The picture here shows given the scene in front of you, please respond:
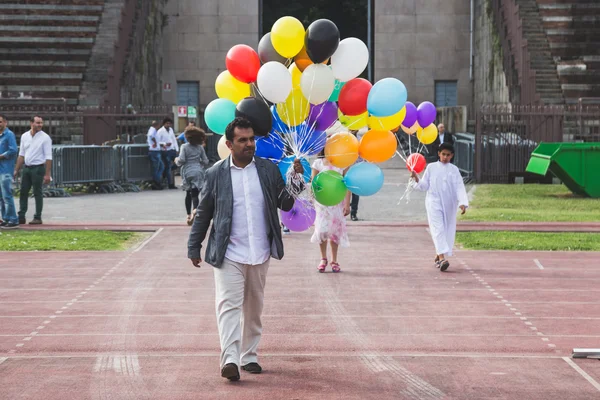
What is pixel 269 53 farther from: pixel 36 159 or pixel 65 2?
pixel 65 2

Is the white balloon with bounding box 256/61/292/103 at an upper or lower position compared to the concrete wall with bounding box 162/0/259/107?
lower

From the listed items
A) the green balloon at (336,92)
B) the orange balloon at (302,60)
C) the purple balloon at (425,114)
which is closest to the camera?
the orange balloon at (302,60)

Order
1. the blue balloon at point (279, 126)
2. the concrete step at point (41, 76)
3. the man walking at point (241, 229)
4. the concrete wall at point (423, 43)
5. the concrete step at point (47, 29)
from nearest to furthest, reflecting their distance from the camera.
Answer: the man walking at point (241, 229) < the blue balloon at point (279, 126) < the concrete step at point (41, 76) < the concrete step at point (47, 29) < the concrete wall at point (423, 43)

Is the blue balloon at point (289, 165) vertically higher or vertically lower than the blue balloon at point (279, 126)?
lower

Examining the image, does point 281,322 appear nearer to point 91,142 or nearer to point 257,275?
point 257,275

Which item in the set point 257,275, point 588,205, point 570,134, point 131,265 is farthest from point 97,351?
point 570,134

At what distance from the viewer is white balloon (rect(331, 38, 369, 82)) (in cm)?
938

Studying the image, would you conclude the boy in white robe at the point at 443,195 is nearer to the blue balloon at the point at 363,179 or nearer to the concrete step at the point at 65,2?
the blue balloon at the point at 363,179

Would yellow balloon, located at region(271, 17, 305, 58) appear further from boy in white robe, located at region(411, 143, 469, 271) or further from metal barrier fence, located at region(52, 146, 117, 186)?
metal barrier fence, located at region(52, 146, 117, 186)

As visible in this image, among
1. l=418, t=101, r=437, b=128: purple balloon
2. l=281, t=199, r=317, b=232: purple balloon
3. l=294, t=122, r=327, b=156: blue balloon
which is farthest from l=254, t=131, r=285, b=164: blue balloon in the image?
l=418, t=101, r=437, b=128: purple balloon

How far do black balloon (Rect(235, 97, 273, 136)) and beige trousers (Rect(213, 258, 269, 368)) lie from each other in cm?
107

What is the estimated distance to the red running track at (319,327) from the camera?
8.24m

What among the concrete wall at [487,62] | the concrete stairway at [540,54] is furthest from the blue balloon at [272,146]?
the concrete wall at [487,62]

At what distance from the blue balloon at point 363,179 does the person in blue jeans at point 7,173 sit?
36.7ft
